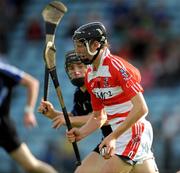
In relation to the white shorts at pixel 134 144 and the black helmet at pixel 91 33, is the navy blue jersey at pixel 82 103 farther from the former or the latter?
the black helmet at pixel 91 33

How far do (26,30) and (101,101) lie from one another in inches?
436

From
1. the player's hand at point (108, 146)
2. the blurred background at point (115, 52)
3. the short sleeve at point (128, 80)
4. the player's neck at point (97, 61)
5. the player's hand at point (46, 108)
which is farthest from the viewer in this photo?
the blurred background at point (115, 52)

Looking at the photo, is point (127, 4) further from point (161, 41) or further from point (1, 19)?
point (1, 19)

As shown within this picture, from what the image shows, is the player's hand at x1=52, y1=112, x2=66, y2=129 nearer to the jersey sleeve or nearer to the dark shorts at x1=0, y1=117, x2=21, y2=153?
the jersey sleeve

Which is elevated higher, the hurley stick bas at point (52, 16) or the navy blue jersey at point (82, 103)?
the hurley stick bas at point (52, 16)

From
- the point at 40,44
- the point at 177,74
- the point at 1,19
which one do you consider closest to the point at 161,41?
the point at 177,74

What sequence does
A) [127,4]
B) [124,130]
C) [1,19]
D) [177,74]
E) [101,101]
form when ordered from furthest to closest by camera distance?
[1,19], [127,4], [177,74], [101,101], [124,130]

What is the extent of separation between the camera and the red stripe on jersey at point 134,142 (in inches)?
335

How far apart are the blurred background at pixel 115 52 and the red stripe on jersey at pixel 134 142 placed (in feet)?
18.4

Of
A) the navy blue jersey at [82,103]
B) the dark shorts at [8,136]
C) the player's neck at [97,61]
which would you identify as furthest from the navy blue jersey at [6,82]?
the player's neck at [97,61]

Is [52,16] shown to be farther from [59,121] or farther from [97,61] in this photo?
[59,121]

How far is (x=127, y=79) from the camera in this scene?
8.23 meters

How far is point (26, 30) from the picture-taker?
19.6 m

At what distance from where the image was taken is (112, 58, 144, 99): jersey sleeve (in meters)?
8.19
